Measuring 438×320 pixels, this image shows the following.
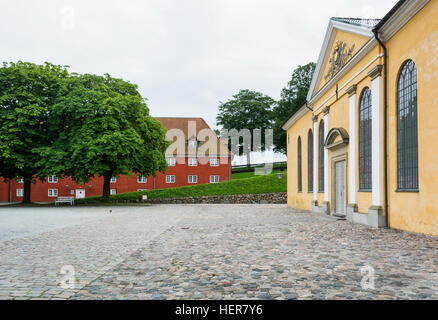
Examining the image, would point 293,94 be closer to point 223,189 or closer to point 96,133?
point 223,189

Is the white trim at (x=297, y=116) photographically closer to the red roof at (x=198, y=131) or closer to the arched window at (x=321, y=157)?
the arched window at (x=321, y=157)

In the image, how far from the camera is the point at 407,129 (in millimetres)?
11516

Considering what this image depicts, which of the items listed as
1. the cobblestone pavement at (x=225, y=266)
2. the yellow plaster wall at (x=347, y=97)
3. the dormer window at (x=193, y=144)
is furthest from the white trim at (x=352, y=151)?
the dormer window at (x=193, y=144)

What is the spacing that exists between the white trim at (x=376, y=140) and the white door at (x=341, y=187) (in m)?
3.50

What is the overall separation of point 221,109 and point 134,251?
178 feet

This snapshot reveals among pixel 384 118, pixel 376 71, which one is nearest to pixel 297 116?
pixel 376 71

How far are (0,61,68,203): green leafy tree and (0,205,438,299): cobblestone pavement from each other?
2113 centimetres

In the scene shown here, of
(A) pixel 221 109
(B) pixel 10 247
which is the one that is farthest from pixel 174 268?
(A) pixel 221 109

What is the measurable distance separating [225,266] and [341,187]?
12.7 meters

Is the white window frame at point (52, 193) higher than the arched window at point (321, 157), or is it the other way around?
the arched window at point (321, 157)

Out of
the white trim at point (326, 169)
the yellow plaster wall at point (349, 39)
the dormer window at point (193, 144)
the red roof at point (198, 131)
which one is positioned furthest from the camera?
the dormer window at point (193, 144)

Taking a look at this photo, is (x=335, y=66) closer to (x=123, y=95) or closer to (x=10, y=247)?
(x=10, y=247)

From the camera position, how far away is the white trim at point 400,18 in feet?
35.2

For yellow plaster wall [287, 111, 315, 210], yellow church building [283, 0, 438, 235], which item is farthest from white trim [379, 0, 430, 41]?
yellow plaster wall [287, 111, 315, 210]
